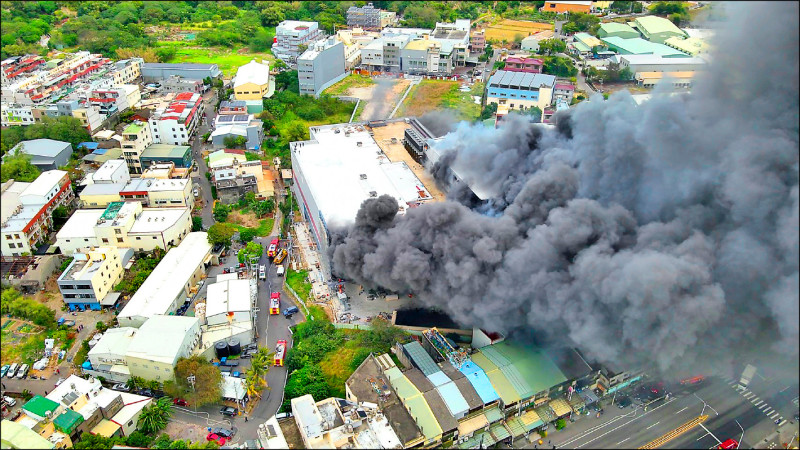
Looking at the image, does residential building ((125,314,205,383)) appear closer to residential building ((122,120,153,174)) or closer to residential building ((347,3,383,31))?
residential building ((122,120,153,174))

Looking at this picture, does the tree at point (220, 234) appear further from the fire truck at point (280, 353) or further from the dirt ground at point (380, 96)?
the dirt ground at point (380, 96)

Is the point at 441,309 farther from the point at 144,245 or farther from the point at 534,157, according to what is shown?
the point at 144,245

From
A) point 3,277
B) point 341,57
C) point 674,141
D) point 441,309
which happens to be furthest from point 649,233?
point 341,57

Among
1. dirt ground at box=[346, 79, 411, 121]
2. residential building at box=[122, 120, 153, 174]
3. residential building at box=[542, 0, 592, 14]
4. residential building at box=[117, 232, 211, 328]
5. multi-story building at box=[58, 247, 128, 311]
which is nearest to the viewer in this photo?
residential building at box=[117, 232, 211, 328]

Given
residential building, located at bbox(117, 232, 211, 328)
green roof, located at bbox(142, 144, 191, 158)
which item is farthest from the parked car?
green roof, located at bbox(142, 144, 191, 158)

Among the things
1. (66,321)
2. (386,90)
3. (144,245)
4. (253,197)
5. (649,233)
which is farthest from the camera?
(386,90)

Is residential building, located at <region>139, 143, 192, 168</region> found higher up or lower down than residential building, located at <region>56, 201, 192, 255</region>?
higher up

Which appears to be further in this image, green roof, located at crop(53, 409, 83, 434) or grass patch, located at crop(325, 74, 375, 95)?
grass patch, located at crop(325, 74, 375, 95)
